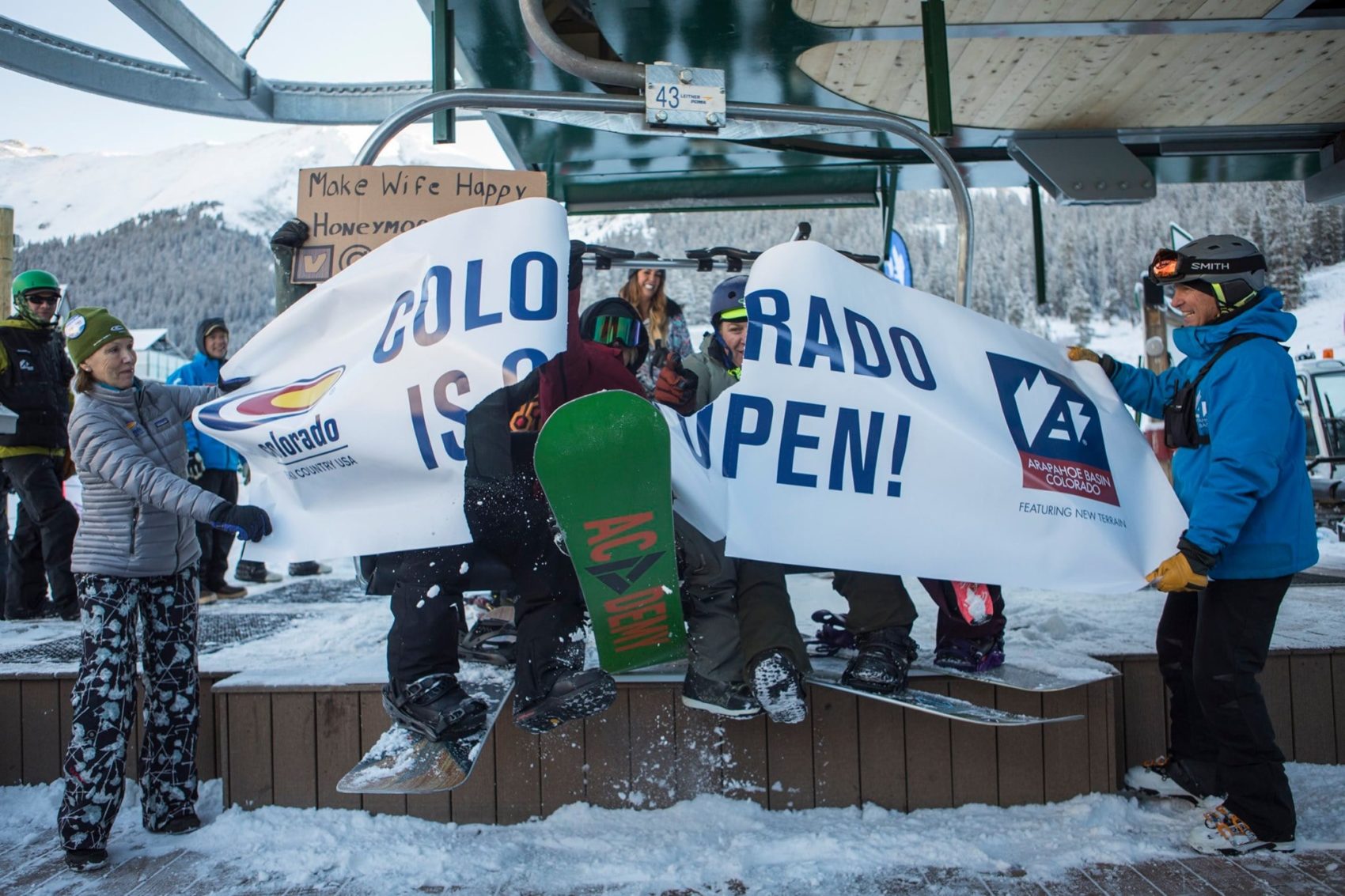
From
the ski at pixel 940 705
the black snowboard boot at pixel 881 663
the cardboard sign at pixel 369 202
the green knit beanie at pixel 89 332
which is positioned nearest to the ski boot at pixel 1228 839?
the ski at pixel 940 705

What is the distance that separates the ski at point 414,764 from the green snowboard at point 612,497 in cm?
52

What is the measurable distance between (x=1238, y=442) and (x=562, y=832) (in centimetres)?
246

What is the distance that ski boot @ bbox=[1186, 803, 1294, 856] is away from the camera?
2.82 metres

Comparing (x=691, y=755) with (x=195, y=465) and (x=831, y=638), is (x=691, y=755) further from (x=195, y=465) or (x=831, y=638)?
(x=195, y=465)

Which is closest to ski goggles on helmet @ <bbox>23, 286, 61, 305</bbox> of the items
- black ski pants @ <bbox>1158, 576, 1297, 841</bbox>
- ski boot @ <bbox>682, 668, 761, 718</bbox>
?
ski boot @ <bbox>682, 668, 761, 718</bbox>

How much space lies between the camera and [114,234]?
67.2 metres

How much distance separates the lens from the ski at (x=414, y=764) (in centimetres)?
259

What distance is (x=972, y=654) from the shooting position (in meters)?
3.37

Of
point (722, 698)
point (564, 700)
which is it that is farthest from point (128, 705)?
point (722, 698)

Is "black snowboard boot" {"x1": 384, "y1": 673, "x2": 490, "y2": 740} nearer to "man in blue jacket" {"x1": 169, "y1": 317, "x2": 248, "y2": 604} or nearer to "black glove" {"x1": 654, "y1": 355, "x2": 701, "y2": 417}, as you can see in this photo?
"black glove" {"x1": 654, "y1": 355, "x2": 701, "y2": 417}

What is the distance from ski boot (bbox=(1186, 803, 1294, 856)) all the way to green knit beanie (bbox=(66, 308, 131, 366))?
3834 mm

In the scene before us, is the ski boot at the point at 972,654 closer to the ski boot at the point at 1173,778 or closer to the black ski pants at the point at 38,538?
the ski boot at the point at 1173,778

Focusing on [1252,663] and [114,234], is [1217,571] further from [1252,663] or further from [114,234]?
[114,234]

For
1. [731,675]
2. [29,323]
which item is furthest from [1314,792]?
[29,323]
